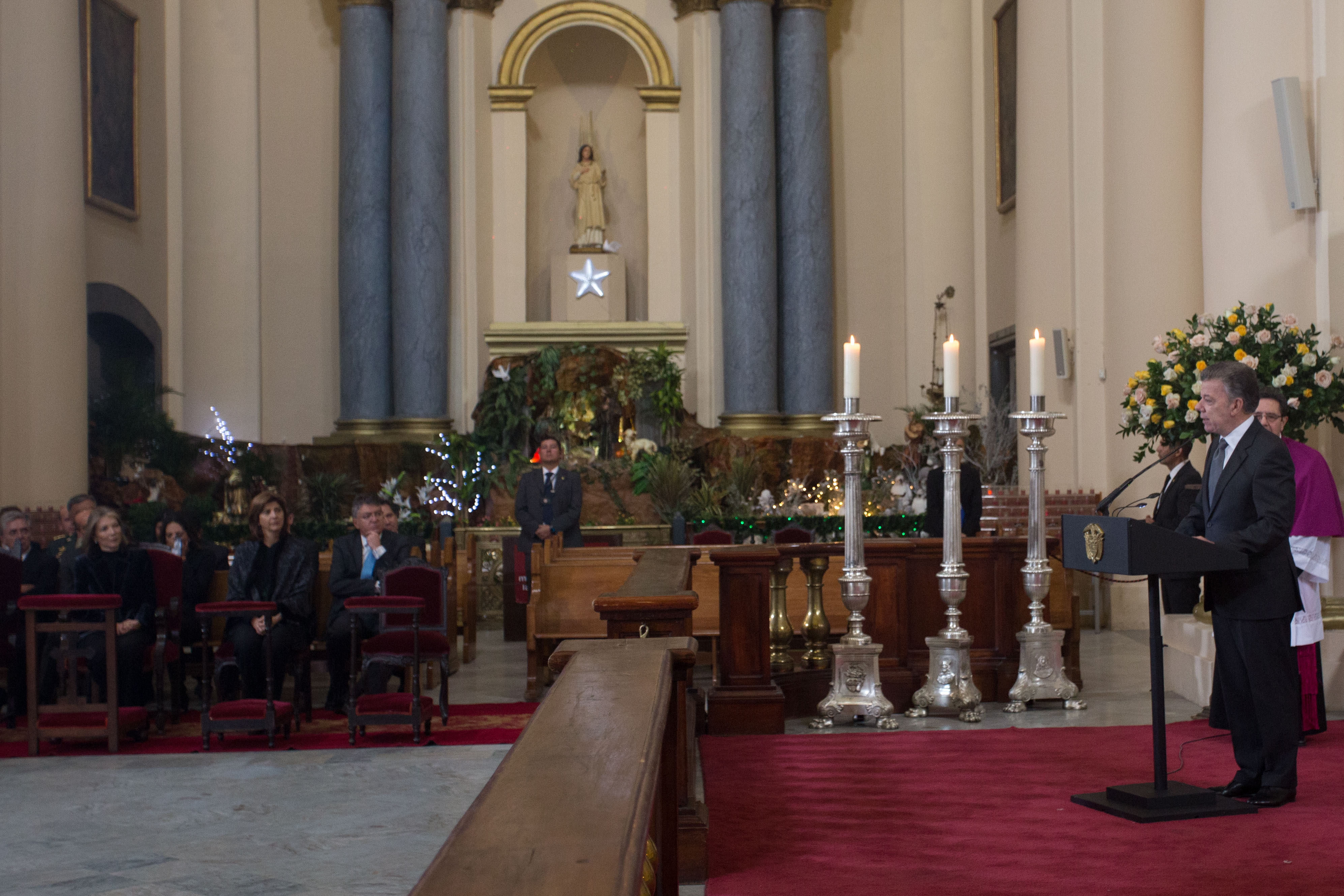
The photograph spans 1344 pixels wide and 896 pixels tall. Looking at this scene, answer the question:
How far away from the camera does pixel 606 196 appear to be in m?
17.2

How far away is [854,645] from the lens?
6.87m

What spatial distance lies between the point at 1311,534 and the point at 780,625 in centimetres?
273

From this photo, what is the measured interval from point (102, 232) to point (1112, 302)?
10.1m

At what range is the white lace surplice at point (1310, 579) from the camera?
577cm

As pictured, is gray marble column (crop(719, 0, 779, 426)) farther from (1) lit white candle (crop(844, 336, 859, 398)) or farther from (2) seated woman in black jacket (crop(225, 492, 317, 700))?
(1) lit white candle (crop(844, 336, 859, 398))

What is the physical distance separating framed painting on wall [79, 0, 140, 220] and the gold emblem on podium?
11469 millimetres

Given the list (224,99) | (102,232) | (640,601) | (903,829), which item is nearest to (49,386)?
(102,232)

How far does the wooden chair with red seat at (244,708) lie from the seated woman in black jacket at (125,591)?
460 mm

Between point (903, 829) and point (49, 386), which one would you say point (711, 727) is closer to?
point (903, 829)

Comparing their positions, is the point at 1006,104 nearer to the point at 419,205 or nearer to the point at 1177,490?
the point at 419,205

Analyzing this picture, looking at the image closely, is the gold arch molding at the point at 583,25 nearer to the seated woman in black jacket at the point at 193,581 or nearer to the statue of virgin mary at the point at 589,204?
the statue of virgin mary at the point at 589,204

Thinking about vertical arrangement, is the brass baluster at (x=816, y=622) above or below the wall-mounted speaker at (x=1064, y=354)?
below

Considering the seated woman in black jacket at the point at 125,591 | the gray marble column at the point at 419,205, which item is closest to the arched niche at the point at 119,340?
the gray marble column at the point at 419,205

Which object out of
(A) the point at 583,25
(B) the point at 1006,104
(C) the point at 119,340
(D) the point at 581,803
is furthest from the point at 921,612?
(A) the point at 583,25
